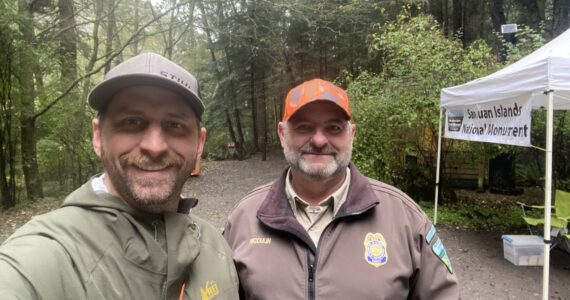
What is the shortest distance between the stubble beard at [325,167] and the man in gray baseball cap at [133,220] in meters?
0.73

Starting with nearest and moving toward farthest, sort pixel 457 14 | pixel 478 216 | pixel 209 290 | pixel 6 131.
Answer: pixel 209 290, pixel 478 216, pixel 6 131, pixel 457 14

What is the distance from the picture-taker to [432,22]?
9297mm

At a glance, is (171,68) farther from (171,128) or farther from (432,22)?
(432,22)

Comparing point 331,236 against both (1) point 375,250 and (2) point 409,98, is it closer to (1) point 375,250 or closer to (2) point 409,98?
(1) point 375,250

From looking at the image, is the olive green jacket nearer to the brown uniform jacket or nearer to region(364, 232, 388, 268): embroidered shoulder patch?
the brown uniform jacket

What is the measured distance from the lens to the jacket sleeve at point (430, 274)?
177 centimetres

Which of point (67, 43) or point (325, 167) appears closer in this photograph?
point (325, 167)

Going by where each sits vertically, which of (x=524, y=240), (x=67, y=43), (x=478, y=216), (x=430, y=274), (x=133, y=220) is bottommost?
(x=478, y=216)

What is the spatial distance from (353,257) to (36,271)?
1.28 meters

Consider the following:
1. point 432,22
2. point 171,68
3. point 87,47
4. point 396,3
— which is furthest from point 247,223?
point 396,3

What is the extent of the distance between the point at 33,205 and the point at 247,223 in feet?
31.6

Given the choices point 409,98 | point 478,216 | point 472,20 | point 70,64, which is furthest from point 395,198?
point 472,20

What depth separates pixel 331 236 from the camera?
182 cm

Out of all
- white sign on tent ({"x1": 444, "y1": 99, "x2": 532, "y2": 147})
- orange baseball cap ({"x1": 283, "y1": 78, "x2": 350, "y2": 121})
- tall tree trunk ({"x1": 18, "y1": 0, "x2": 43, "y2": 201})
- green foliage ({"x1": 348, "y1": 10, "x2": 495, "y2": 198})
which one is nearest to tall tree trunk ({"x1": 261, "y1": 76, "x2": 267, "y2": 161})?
green foliage ({"x1": 348, "y1": 10, "x2": 495, "y2": 198})
